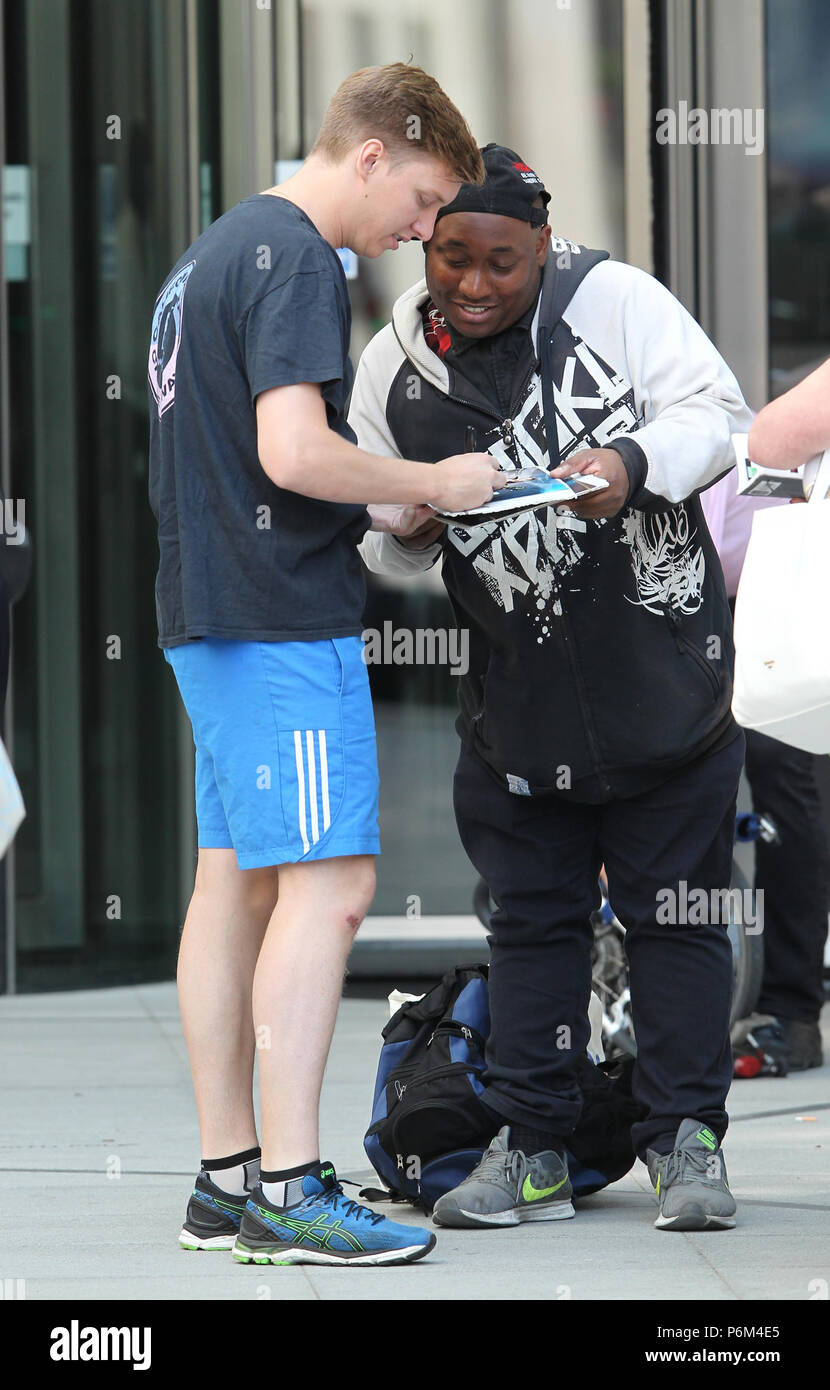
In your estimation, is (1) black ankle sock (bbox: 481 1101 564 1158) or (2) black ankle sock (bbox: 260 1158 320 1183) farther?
(1) black ankle sock (bbox: 481 1101 564 1158)

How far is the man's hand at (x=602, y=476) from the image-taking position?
336 centimetres

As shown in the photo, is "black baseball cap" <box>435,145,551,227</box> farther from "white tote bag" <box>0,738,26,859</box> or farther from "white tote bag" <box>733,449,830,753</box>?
"white tote bag" <box>0,738,26,859</box>

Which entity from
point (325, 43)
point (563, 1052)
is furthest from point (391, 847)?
point (563, 1052)

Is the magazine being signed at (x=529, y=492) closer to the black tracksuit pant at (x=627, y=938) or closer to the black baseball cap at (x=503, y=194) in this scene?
the black baseball cap at (x=503, y=194)

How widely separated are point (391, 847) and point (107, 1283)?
3.96 m

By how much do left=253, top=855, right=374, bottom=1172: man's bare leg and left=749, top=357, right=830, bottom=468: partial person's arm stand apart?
0.96 meters

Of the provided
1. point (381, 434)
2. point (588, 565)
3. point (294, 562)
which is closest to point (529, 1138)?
point (588, 565)

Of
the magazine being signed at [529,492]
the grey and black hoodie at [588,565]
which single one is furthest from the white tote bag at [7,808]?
the grey and black hoodie at [588,565]

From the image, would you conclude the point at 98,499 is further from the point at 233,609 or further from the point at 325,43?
the point at 233,609

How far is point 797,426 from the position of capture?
2.92 meters

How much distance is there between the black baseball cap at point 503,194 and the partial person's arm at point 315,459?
57cm

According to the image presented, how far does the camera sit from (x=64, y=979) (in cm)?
684

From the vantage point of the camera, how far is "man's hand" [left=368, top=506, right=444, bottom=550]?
3.56 meters

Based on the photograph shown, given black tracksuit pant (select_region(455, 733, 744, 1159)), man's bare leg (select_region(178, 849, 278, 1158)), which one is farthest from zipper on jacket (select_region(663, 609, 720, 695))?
man's bare leg (select_region(178, 849, 278, 1158))
